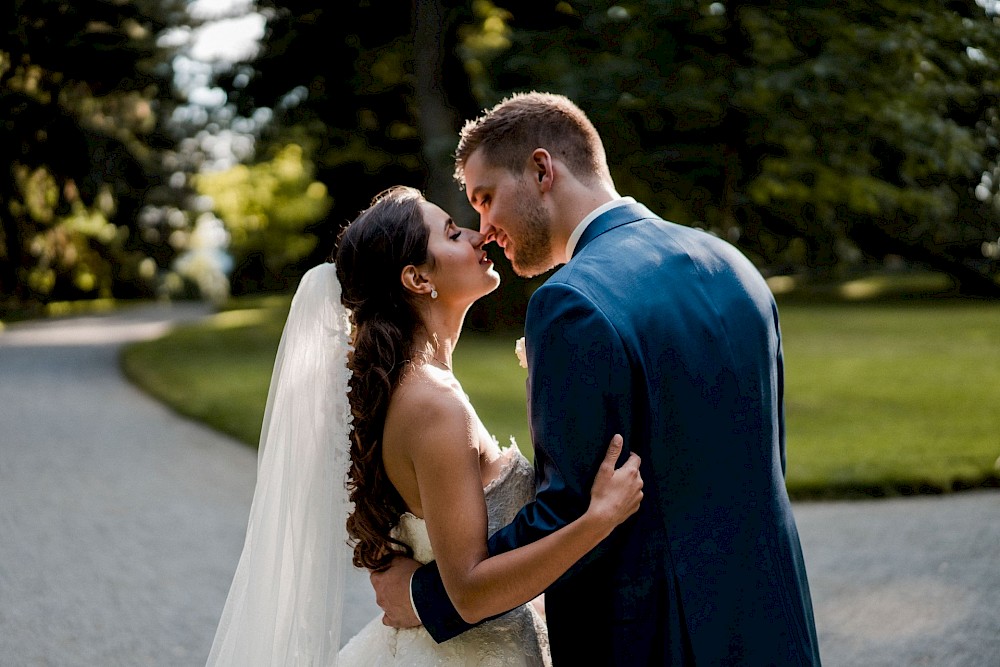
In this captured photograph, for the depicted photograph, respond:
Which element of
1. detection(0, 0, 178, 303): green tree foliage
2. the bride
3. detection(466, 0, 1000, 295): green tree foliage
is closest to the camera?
the bride

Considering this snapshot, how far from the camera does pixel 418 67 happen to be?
54.2 feet

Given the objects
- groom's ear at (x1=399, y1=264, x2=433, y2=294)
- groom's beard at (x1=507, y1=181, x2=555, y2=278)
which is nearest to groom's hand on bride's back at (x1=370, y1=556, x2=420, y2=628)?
groom's ear at (x1=399, y1=264, x2=433, y2=294)

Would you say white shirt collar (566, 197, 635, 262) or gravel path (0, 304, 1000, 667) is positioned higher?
white shirt collar (566, 197, 635, 262)

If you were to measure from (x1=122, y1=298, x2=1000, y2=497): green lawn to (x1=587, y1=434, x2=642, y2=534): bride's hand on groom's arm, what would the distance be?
616 cm

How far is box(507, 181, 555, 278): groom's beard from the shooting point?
250 centimetres

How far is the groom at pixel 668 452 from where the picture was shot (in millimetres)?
1993

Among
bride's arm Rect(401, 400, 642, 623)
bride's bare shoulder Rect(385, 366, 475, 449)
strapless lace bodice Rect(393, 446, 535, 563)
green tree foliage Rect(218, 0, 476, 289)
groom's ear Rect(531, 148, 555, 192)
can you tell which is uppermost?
groom's ear Rect(531, 148, 555, 192)

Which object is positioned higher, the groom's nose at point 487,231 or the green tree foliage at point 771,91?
the groom's nose at point 487,231

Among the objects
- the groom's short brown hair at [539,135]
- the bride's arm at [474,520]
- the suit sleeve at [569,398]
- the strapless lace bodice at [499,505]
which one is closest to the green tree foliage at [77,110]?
the groom's short brown hair at [539,135]

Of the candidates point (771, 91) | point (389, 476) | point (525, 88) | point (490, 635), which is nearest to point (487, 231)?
point (389, 476)

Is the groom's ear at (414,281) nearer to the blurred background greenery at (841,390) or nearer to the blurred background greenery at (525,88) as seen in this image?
the blurred background greenery at (841,390)

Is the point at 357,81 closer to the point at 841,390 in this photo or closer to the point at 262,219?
the point at 841,390

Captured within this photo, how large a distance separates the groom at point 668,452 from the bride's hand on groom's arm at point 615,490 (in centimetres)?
3

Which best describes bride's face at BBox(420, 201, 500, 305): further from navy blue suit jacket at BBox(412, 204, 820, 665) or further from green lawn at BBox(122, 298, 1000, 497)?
green lawn at BBox(122, 298, 1000, 497)
